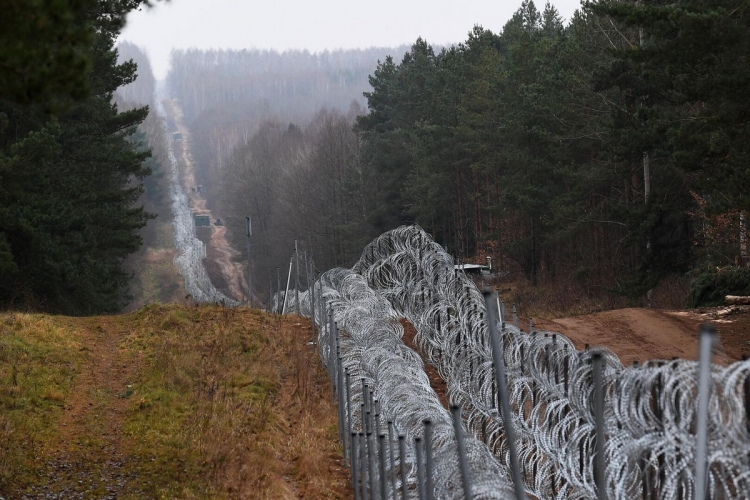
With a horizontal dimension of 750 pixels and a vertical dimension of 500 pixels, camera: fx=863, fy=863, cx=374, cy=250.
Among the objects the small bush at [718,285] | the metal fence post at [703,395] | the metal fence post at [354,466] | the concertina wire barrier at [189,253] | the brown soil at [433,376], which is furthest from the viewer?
the concertina wire barrier at [189,253]

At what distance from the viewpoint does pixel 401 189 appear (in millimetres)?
44656

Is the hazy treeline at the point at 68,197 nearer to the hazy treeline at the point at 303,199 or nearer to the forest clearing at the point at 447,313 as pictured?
the forest clearing at the point at 447,313

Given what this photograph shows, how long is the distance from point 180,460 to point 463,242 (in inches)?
1378

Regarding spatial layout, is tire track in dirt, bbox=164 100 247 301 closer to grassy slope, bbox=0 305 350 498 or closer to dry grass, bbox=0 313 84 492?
grassy slope, bbox=0 305 350 498

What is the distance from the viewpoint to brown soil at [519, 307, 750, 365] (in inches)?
659

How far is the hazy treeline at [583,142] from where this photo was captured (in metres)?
15.0

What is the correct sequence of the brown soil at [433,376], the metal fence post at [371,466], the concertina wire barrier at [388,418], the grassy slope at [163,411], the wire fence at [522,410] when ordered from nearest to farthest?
1. the wire fence at [522,410]
2. the concertina wire barrier at [388,418]
3. the metal fence post at [371,466]
4. the grassy slope at [163,411]
5. the brown soil at [433,376]

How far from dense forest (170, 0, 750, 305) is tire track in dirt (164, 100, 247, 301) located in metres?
5.04

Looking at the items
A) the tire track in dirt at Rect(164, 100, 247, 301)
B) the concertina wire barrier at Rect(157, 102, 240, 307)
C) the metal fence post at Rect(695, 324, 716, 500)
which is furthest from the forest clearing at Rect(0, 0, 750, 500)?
the tire track in dirt at Rect(164, 100, 247, 301)

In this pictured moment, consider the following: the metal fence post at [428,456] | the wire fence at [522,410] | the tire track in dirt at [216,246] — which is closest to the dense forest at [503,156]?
the metal fence post at [428,456]

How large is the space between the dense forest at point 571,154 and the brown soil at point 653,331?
215cm

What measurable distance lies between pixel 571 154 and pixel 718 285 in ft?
35.7

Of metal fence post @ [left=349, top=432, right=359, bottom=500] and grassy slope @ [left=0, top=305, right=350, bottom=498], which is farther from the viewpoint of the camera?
grassy slope @ [left=0, top=305, right=350, bottom=498]

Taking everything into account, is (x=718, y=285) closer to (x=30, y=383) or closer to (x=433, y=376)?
(x=433, y=376)
